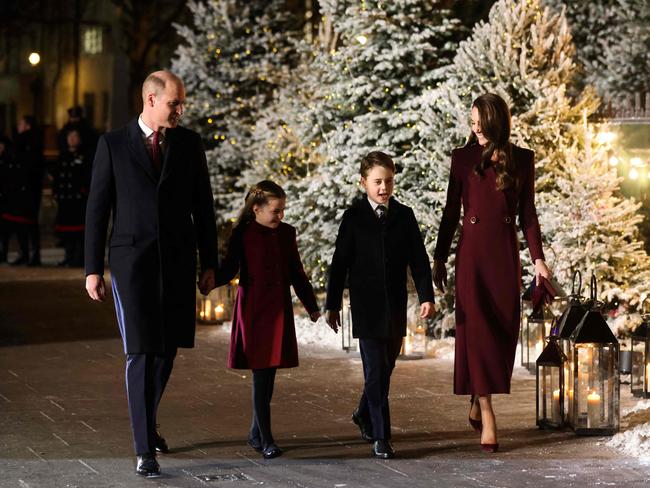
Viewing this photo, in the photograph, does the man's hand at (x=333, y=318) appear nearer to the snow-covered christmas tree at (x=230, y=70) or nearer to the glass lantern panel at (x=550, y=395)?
the glass lantern panel at (x=550, y=395)

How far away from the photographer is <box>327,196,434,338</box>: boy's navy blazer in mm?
8172

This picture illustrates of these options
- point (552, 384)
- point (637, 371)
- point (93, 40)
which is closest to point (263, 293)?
point (552, 384)

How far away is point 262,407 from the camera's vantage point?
810 cm

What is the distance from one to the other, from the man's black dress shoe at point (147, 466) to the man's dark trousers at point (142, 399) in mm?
29

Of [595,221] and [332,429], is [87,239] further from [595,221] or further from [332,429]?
[595,221]

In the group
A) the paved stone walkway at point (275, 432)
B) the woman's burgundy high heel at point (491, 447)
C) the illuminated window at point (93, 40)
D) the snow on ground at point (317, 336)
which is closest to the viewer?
the paved stone walkway at point (275, 432)

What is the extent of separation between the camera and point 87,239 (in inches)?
306

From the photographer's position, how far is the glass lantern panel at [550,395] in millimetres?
8805

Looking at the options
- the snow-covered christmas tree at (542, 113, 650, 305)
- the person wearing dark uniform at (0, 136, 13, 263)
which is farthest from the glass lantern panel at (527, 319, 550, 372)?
the person wearing dark uniform at (0, 136, 13, 263)

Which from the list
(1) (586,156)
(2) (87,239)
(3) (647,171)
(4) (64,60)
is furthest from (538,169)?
(4) (64,60)

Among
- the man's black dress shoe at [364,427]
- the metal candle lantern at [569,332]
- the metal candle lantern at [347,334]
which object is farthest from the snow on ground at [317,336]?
the man's black dress shoe at [364,427]

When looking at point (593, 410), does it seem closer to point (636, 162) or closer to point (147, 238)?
point (147, 238)

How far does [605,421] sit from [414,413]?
1344 mm

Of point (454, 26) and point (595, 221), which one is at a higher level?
point (454, 26)
